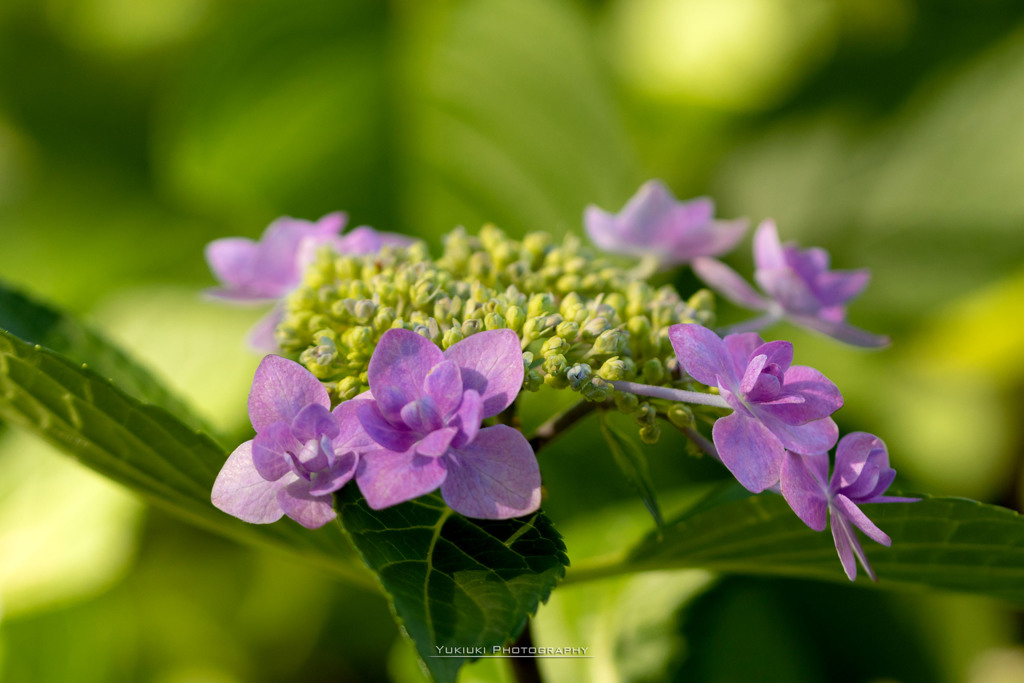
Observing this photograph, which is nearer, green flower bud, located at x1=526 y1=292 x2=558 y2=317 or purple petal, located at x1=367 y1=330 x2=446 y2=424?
purple petal, located at x1=367 y1=330 x2=446 y2=424

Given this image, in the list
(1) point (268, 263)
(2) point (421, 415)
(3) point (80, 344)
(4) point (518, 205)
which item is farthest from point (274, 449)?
(4) point (518, 205)

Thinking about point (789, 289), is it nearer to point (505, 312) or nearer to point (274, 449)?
point (505, 312)

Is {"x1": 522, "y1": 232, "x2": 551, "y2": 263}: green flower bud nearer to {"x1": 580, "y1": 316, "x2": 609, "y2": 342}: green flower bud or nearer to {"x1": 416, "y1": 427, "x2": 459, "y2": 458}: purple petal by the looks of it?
{"x1": 580, "y1": 316, "x2": 609, "y2": 342}: green flower bud

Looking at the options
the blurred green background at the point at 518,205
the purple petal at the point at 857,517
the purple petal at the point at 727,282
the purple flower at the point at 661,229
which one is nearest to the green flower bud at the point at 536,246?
the purple flower at the point at 661,229

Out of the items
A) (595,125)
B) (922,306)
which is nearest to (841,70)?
(922,306)

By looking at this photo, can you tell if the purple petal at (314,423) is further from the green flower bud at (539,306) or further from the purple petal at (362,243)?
the purple petal at (362,243)

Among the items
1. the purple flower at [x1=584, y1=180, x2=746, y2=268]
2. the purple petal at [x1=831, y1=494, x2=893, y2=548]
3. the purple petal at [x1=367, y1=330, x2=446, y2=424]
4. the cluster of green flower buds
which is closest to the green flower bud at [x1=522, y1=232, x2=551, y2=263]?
the cluster of green flower buds
